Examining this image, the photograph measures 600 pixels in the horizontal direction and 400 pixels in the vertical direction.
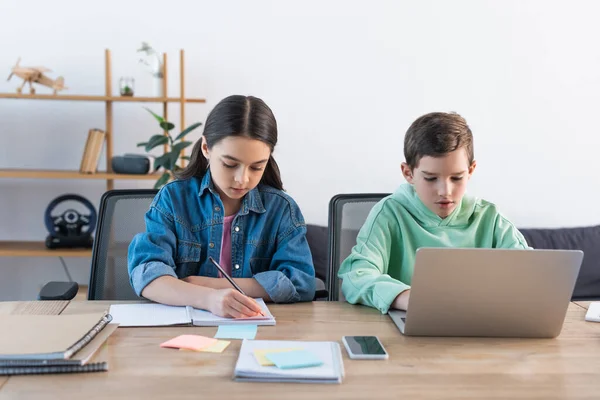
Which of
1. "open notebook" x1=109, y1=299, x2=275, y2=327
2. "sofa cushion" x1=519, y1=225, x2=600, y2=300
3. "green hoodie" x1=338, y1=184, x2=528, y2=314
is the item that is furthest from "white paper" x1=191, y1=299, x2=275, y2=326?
"sofa cushion" x1=519, y1=225, x2=600, y2=300

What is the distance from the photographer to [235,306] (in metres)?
1.48

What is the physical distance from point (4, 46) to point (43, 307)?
86.8 inches

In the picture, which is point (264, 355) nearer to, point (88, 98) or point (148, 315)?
point (148, 315)

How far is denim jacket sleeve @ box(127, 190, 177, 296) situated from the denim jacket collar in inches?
4.3

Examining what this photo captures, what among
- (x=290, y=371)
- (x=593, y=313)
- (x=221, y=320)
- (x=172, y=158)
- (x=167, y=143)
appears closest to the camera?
(x=290, y=371)

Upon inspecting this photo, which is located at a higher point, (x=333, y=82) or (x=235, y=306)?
(x=333, y=82)

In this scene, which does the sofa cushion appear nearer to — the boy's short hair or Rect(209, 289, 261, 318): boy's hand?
the boy's short hair

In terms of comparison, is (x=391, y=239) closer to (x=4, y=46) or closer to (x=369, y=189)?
(x=369, y=189)

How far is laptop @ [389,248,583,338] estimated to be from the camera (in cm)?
132

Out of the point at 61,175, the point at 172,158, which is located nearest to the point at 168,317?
the point at 172,158

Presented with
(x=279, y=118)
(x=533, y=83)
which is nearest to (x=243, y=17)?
(x=279, y=118)

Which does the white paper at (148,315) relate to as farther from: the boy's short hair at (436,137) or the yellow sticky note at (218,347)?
the boy's short hair at (436,137)

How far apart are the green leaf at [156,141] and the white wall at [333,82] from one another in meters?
0.36

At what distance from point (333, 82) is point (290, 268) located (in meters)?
1.94
